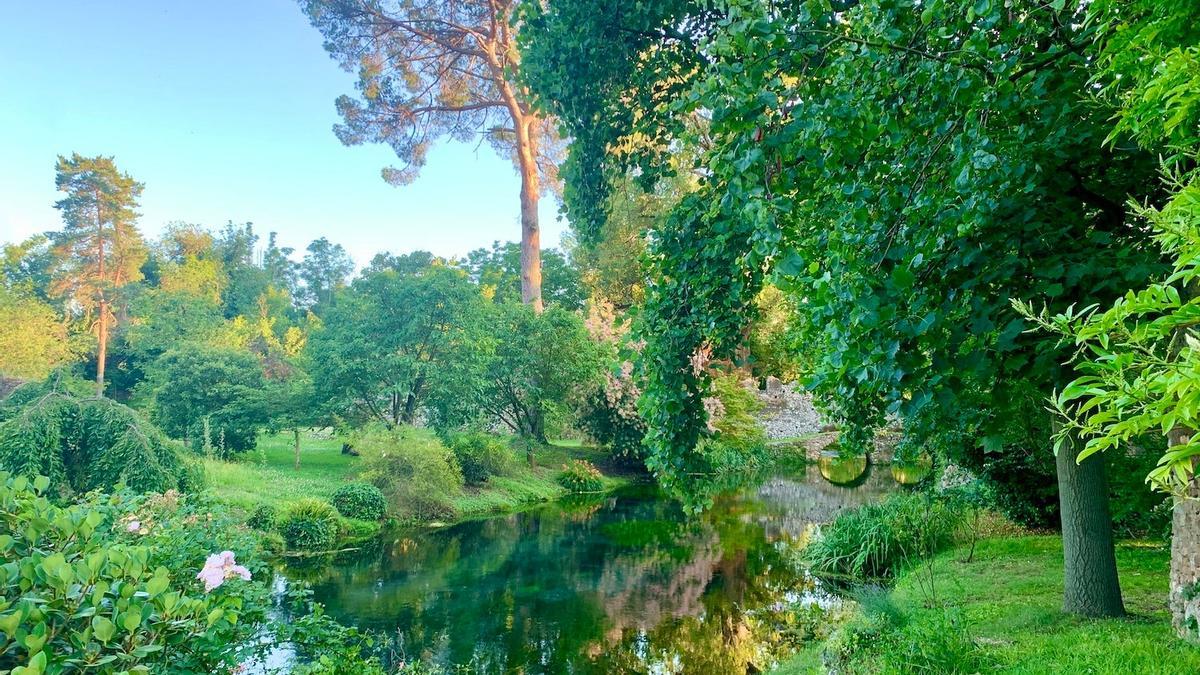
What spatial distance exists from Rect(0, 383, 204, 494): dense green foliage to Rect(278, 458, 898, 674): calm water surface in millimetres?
2707

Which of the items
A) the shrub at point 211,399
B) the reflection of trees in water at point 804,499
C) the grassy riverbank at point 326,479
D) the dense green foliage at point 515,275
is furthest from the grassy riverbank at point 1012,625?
the shrub at point 211,399

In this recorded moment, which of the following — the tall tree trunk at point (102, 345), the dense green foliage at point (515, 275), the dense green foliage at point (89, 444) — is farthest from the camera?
the dense green foliage at point (515, 275)

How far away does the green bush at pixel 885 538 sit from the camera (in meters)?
9.15

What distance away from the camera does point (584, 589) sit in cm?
920

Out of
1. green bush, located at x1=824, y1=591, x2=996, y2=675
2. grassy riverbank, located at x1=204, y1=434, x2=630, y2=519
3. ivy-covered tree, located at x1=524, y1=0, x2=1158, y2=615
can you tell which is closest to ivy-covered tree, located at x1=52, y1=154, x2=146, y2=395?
grassy riverbank, located at x1=204, y1=434, x2=630, y2=519

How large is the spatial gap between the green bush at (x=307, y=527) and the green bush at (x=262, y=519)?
0.47 feet

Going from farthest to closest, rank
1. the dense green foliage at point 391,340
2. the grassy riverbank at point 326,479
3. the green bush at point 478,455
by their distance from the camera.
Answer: the dense green foliage at point 391,340 → the green bush at point 478,455 → the grassy riverbank at point 326,479

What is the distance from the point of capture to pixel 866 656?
4.83 meters

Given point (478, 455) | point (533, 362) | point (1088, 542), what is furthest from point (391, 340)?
point (1088, 542)

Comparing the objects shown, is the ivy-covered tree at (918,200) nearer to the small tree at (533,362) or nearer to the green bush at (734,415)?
the small tree at (533,362)

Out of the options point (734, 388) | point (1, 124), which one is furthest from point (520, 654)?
point (1, 124)

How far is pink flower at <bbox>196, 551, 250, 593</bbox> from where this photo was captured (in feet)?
11.4

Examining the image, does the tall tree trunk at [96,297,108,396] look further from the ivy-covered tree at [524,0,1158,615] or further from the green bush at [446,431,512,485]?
the ivy-covered tree at [524,0,1158,615]

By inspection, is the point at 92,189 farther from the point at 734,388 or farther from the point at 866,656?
the point at 866,656
